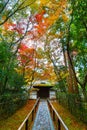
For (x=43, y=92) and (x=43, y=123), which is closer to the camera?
(x=43, y=123)

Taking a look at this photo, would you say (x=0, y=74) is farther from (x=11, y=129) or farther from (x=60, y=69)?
(x=60, y=69)

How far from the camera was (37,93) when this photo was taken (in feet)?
161

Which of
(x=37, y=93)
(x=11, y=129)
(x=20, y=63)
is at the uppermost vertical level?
(x=20, y=63)

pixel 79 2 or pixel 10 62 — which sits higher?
pixel 79 2

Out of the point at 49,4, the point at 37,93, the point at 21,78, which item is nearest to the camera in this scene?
the point at 49,4

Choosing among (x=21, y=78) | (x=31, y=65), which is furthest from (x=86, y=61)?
(x=31, y=65)

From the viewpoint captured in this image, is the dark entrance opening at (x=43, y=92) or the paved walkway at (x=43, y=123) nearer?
the paved walkway at (x=43, y=123)

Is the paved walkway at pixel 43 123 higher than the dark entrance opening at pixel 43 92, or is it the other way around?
the dark entrance opening at pixel 43 92

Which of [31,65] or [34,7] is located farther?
[31,65]

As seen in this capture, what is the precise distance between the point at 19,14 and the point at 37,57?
14.5 meters

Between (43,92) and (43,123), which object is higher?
(43,92)

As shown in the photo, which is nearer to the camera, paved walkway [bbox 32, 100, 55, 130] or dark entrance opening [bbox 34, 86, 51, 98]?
paved walkway [bbox 32, 100, 55, 130]

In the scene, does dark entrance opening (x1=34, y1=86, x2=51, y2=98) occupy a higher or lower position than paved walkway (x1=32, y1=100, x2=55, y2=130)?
higher

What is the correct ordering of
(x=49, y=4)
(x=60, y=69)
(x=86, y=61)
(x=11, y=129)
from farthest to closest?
(x=60, y=69)
(x=86, y=61)
(x=49, y=4)
(x=11, y=129)
